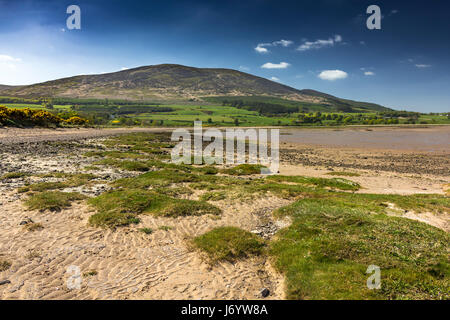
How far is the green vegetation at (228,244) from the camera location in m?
9.70

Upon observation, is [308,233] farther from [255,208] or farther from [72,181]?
[72,181]

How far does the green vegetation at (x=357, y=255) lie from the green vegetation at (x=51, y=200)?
453 inches

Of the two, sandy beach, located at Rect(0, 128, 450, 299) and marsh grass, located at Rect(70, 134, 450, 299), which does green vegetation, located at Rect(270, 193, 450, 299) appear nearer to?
marsh grass, located at Rect(70, 134, 450, 299)

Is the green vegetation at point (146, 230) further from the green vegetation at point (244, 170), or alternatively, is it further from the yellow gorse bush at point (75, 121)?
the yellow gorse bush at point (75, 121)

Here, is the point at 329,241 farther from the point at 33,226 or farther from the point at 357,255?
the point at 33,226

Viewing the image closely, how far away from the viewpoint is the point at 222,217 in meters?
13.8

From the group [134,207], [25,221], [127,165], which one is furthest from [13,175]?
[134,207]

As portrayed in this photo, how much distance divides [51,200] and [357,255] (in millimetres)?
15209

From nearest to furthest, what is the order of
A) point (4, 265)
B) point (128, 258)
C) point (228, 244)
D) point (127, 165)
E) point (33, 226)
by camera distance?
point (4, 265) < point (128, 258) < point (228, 244) < point (33, 226) < point (127, 165)

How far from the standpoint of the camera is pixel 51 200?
13.7 meters

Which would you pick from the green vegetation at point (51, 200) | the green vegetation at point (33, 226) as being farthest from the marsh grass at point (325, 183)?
the green vegetation at point (33, 226)

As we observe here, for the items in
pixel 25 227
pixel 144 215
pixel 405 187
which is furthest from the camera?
pixel 405 187

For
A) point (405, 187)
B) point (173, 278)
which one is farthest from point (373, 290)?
point (405, 187)
